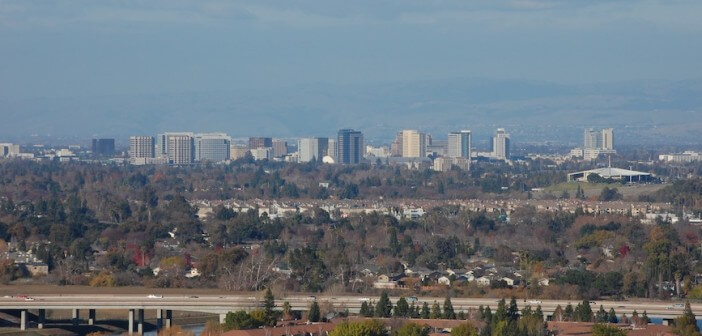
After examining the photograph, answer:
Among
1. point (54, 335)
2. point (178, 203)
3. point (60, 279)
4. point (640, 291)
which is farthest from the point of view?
point (178, 203)

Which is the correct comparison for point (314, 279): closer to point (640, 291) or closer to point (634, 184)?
point (640, 291)

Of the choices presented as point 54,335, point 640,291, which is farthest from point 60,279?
point 640,291

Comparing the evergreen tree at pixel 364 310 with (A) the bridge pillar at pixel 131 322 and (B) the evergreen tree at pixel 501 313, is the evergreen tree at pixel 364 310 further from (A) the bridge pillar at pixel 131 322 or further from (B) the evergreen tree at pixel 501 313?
(A) the bridge pillar at pixel 131 322

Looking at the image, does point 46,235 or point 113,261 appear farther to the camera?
point 46,235

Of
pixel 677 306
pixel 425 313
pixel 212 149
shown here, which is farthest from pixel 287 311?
pixel 212 149

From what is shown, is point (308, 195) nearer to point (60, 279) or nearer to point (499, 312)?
point (60, 279)

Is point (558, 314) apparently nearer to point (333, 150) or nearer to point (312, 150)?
point (333, 150)

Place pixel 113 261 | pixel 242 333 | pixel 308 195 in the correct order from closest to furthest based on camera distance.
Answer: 1. pixel 242 333
2. pixel 113 261
3. pixel 308 195
